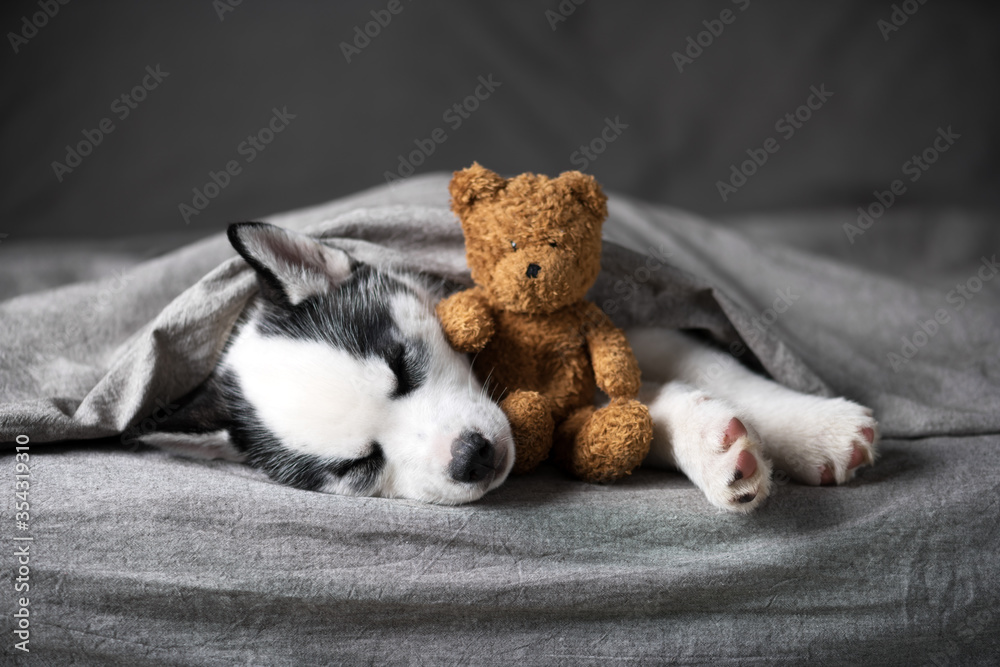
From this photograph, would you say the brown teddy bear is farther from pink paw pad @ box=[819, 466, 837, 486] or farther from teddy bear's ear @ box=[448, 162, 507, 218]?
pink paw pad @ box=[819, 466, 837, 486]

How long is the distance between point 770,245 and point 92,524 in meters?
2.23

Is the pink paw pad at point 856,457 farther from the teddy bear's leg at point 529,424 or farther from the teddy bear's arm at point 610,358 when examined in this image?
the teddy bear's leg at point 529,424

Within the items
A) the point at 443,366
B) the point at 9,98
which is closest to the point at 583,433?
the point at 443,366

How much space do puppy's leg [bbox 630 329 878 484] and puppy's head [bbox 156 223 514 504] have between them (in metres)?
0.53

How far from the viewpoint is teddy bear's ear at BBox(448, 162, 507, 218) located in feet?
4.37

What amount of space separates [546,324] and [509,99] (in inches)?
97.9

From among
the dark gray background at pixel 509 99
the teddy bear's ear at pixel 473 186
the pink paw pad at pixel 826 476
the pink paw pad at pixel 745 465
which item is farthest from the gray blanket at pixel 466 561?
the dark gray background at pixel 509 99

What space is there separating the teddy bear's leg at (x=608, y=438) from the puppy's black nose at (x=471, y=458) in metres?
0.20

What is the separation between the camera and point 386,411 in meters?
1.34

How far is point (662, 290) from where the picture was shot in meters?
1.68

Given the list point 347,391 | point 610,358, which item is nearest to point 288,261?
point 347,391

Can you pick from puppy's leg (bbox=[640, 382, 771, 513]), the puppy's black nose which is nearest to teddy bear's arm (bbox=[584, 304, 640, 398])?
puppy's leg (bbox=[640, 382, 771, 513])

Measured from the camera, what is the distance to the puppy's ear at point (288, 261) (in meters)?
1.41

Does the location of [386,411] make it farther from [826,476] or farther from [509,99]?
[509,99]
